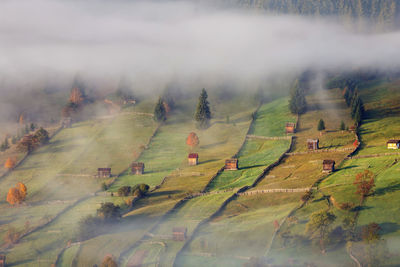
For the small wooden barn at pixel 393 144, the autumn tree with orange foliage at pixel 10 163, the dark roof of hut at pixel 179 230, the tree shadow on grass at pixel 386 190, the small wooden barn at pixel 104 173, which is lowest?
Answer: the dark roof of hut at pixel 179 230

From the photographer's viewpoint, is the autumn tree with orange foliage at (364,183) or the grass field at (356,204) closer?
the grass field at (356,204)

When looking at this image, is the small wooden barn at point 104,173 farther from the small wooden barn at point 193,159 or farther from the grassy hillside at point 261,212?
the grassy hillside at point 261,212

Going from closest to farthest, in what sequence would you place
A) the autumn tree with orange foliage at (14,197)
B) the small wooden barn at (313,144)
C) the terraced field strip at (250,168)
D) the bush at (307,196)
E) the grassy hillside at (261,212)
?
the grassy hillside at (261,212) → the bush at (307,196) → the terraced field strip at (250,168) → the autumn tree with orange foliage at (14,197) → the small wooden barn at (313,144)

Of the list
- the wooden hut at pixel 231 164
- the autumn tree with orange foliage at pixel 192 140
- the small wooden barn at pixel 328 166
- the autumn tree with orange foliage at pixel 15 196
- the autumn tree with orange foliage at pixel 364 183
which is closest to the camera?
the autumn tree with orange foliage at pixel 364 183

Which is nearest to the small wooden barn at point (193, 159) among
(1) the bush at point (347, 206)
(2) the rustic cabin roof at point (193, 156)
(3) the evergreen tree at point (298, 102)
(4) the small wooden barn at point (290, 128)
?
(2) the rustic cabin roof at point (193, 156)

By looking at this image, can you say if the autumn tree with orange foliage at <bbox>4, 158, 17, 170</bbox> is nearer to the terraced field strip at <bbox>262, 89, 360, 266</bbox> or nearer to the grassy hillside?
the grassy hillside

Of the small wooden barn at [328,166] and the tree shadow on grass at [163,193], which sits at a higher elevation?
the small wooden barn at [328,166]

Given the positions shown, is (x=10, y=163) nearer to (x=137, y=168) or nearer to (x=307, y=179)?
A: (x=137, y=168)
